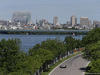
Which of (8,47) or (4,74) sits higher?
(8,47)

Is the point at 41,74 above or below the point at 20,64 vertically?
below

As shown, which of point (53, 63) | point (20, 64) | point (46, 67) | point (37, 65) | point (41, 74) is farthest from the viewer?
point (53, 63)

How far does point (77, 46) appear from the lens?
70.3 m

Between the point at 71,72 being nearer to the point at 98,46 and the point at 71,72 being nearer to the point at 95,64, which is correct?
the point at 98,46

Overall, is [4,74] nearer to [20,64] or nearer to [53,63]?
[20,64]

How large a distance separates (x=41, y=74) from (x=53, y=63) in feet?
34.5

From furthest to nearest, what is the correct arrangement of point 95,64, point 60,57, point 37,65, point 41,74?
1. point 60,57
2. point 41,74
3. point 37,65
4. point 95,64

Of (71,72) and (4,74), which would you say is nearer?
(4,74)

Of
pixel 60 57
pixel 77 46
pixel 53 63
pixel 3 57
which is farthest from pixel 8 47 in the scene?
pixel 77 46

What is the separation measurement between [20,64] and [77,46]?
44961 millimetres

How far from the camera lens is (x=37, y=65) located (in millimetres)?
29844

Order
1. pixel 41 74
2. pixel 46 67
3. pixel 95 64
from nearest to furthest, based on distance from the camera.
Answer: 1. pixel 95 64
2. pixel 41 74
3. pixel 46 67

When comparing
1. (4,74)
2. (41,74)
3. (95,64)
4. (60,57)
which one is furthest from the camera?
(60,57)

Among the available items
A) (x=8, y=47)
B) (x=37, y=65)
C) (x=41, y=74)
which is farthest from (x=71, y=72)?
(x=8, y=47)
